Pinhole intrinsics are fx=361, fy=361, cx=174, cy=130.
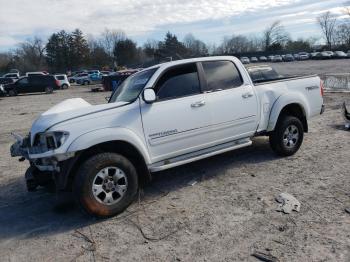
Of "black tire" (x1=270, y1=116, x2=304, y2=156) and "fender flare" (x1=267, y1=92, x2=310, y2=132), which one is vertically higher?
"fender flare" (x1=267, y1=92, x2=310, y2=132)

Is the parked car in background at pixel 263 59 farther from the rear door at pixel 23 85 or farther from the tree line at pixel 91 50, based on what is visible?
the rear door at pixel 23 85

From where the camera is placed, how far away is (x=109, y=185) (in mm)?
4695

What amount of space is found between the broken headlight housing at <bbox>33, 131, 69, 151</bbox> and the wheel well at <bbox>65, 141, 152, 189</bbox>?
276 mm

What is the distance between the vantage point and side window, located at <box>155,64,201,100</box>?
526 cm

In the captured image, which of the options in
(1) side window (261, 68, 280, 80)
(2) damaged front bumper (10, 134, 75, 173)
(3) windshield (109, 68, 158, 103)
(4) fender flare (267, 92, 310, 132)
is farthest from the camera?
(1) side window (261, 68, 280, 80)

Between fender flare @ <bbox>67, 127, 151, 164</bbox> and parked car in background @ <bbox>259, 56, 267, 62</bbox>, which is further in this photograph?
parked car in background @ <bbox>259, 56, 267, 62</bbox>

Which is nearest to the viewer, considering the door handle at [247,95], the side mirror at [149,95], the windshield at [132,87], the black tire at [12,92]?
the side mirror at [149,95]

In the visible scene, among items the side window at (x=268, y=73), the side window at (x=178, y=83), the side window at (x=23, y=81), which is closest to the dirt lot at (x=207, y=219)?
the side window at (x=178, y=83)

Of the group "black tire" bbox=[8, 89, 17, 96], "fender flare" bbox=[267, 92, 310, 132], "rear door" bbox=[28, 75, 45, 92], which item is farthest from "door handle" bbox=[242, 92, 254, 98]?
"rear door" bbox=[28, 75, 45, 92]

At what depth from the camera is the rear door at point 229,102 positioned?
222 inches

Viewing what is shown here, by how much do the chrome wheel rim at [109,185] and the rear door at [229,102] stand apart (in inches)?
66.6

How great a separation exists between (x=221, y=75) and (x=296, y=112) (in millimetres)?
1929

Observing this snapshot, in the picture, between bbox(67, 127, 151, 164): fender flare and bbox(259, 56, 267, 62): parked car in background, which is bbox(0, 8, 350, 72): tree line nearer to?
bbox(259, 56, 267, 62): parked car in background

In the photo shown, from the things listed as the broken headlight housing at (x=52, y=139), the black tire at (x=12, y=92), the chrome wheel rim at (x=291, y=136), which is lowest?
the chrome wheel rim at (x=291, y=136)
